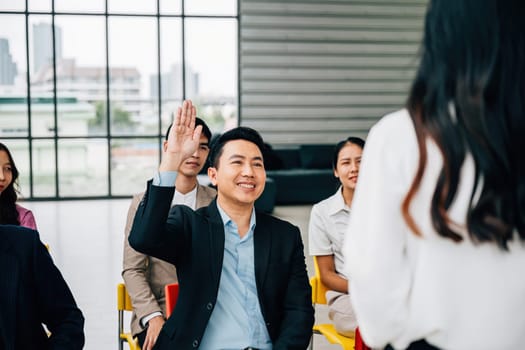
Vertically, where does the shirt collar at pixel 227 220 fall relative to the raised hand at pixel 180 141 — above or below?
below

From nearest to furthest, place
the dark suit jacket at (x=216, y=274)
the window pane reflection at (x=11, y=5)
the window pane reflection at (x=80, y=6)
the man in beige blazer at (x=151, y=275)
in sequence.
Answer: the dark suit jacket at (x=216, y=274) < the man in beige blazer at (x=151, y=275) < the window pane reflection at (x=11, y=5) < the window pane reflection at (x=80, y=6)

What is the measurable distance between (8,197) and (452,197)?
2864mm

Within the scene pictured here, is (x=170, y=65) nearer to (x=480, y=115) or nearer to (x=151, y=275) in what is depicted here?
(x=151, y=275)

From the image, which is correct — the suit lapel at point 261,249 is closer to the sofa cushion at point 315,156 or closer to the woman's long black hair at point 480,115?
the woman's long black hair at point 480,115

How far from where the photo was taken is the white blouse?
1171mm

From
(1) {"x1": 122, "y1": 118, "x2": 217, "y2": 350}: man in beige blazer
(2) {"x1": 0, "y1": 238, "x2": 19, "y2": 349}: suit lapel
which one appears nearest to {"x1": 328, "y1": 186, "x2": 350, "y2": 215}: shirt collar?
(1) {"x1": 122, "y1": 118, "x2": 217, "y2": 350}: man in beige blazer

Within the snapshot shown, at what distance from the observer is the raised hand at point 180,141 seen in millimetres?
1916

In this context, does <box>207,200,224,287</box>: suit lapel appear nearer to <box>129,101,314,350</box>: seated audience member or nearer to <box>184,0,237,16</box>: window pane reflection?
<box>129,101,314,350</box>: seated audience member

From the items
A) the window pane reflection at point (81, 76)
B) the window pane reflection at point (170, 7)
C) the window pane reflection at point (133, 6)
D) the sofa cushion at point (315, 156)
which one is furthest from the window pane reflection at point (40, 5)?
the sofa cushion at point (315, 156)

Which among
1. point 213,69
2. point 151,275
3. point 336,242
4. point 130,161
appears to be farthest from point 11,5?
point 336,242

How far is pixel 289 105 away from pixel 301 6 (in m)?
1.82

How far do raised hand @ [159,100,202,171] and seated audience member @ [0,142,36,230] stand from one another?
1799mm

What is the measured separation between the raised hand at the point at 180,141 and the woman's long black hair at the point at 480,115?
0.90 meters

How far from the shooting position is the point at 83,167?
12.1 meters
